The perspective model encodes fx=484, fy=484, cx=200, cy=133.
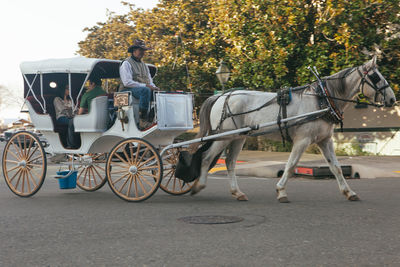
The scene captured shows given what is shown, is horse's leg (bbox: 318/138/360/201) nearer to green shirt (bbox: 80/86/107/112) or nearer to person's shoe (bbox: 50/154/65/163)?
green shirt (bbox: 80/86/107/112)

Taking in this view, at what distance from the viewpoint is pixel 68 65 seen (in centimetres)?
877

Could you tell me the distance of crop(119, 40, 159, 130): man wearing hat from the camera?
855cm

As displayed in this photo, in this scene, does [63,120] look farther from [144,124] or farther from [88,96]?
[144,124]

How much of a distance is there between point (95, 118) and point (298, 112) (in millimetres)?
3634

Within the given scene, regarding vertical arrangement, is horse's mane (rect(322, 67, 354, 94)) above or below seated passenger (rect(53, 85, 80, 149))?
above

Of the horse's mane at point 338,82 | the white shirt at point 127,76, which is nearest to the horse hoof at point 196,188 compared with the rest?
the white shirt at point 127,76

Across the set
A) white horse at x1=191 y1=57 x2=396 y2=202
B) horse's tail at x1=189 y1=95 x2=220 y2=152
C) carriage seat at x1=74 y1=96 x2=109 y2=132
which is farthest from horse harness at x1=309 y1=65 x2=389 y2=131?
carriage seat at x1=74 y1=96 x2=109 y2=132

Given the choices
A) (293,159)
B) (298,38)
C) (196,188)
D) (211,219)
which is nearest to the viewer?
(211,219)

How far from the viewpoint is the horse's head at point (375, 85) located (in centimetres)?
776

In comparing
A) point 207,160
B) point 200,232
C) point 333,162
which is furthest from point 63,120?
point 333,162

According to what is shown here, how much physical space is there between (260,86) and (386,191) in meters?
10.3

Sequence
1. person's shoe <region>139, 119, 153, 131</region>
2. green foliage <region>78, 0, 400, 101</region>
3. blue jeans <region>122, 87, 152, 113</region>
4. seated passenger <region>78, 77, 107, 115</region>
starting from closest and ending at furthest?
1. blue jeans <region>122, 87, 152, 113</region>
2. person's shoe <region>139, 119, 153, 131</region>
3. seated passenger <region>78, 77, 107, 115</region>
4. green foliage <region>78, 0, 400, 101</region>

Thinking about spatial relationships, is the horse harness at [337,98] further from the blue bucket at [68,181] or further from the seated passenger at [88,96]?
the blue bucket at [68,181]

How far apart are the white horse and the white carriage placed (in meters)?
0.69
